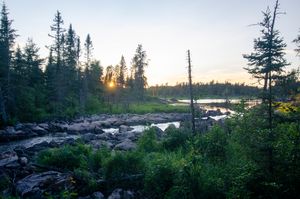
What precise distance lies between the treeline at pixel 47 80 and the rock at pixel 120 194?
2844cm

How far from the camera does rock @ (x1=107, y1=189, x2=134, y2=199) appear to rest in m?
12.2

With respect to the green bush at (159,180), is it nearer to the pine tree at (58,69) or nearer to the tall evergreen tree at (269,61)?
the tall evergreen tree at (269,61)

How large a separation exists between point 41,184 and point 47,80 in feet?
147

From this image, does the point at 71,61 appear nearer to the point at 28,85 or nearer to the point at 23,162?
the point at 28,85

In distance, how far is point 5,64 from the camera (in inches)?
1593

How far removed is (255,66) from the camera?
10672 millimetres

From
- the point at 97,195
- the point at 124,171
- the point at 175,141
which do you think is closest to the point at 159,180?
the point at 124,171

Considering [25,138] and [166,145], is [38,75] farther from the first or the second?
[166,145]

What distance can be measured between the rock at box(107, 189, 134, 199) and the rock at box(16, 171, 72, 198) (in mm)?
1978

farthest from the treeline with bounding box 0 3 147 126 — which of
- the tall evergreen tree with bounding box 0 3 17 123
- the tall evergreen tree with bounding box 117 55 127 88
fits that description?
the tall evergreen tree with bounding box 117 55 127 88

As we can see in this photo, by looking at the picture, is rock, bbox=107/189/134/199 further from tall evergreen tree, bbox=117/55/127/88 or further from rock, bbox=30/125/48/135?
tall evergreen tree, bbox=117/55/127/88

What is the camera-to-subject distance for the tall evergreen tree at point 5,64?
37.2m

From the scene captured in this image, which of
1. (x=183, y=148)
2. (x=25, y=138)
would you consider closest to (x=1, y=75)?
(x=25, y=138)

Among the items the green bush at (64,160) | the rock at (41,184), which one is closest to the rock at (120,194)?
the rock at (41,184)
